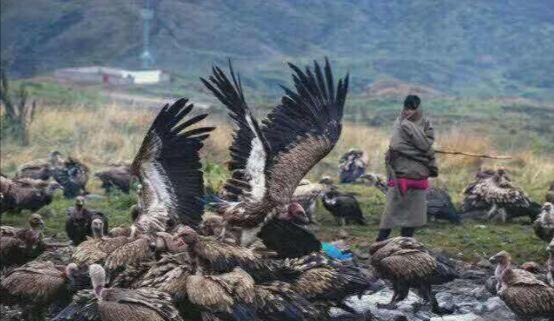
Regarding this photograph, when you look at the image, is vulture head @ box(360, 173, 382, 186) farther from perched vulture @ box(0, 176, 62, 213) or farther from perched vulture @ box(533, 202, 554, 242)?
perched vulture @ box(0, 176, 62, 213)

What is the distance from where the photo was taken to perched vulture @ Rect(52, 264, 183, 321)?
284 inches

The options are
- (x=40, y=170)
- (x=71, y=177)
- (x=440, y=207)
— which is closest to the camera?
(x=440, y=207)

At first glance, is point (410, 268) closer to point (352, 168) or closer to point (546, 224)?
point (546, 224)

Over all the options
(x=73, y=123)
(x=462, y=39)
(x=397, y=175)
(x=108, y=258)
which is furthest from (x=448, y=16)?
(x=108, y=258)

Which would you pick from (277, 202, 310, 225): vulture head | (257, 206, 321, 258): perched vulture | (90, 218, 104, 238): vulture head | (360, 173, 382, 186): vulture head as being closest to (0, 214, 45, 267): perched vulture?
(90, 218, 104, 238): vulture head

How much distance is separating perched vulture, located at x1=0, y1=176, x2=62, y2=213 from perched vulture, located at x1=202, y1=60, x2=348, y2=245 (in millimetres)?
3872

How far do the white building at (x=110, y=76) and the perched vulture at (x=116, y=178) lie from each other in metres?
18.4

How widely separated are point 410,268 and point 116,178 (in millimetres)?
6851

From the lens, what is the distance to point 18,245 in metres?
9.60

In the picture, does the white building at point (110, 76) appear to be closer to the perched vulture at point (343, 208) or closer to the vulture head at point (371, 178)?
the vulture head at point (371, 178)

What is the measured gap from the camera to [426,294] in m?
9.05

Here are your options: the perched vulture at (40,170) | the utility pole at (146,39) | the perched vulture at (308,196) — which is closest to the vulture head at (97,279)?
the perched vulture at (308,196)

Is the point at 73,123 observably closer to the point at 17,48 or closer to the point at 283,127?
the point at 283,127

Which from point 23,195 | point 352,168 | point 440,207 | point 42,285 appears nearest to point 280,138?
point 42,285
